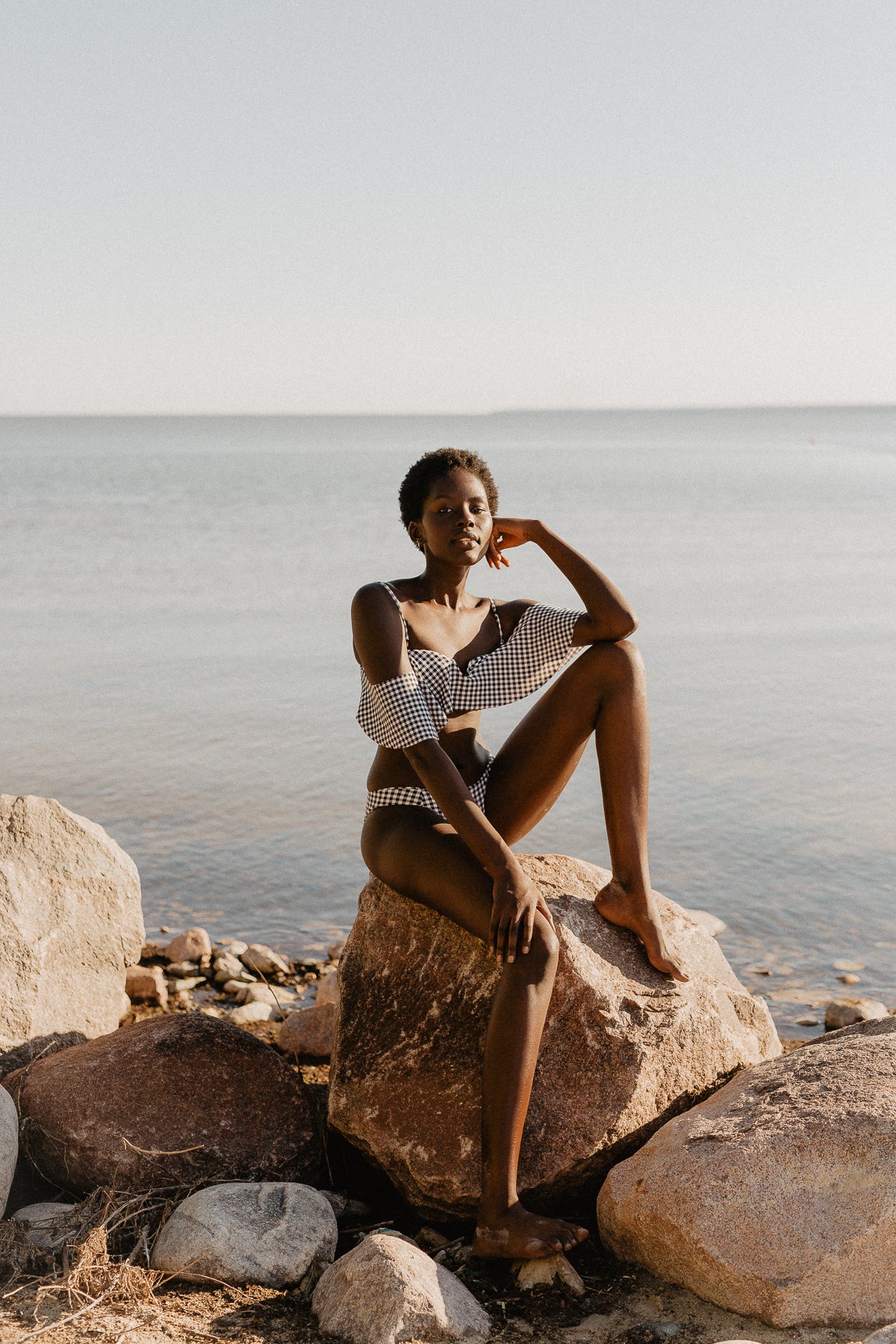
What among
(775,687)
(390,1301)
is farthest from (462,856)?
(775,687)

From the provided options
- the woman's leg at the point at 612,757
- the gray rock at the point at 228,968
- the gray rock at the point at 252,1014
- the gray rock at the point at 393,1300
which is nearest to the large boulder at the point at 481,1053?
the woman's leg at the point at 612,757

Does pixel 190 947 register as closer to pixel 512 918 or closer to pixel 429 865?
pixel 429 865

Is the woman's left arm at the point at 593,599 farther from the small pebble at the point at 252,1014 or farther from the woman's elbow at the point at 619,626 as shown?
the small pebble at the point at 252,1014

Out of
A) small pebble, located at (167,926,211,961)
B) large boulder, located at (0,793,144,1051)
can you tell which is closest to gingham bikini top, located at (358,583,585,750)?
large boulder, located at (0,793,144,1051)

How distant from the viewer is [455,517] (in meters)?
5.12

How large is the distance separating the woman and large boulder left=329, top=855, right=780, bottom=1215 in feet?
0.55

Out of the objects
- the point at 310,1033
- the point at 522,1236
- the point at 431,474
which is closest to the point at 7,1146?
the point at 522,1236

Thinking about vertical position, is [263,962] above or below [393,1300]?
below

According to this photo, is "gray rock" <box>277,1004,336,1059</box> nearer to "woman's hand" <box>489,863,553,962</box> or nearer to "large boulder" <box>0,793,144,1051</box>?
"large boulder" <box>0,793,144,1051</box>

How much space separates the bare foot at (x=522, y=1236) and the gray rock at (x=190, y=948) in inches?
149

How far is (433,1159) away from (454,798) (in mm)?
1221

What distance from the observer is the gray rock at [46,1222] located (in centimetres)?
407

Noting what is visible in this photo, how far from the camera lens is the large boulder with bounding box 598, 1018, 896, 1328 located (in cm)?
372

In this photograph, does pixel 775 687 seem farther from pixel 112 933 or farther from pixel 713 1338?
pixel 713 1338
